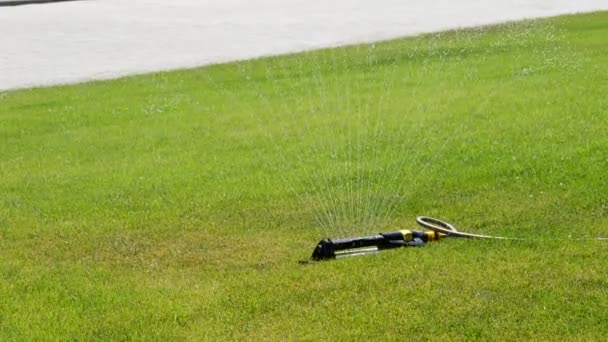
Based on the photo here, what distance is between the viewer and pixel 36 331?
501 cm

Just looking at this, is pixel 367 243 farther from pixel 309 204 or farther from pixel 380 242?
pixel 309 204

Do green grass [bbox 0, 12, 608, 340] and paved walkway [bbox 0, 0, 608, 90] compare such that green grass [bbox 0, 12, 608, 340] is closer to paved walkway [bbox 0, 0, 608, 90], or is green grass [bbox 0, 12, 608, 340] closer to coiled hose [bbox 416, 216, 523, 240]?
coiled hose [bbox 416, 216, 523, 240]

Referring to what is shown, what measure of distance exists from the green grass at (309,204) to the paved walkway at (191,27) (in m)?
3.34

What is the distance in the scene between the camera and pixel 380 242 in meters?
5.85

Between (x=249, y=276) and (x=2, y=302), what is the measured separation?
4.05ft

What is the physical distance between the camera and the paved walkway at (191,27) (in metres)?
15.6

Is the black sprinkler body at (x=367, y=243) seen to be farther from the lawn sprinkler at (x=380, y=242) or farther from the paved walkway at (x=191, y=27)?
the paved walkway at (x=191, y=27)

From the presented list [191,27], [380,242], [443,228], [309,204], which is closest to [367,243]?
[380,242]

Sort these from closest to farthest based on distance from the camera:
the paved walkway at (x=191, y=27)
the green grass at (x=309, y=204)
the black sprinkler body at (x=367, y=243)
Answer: the green grass at (x=309, y=204)
the black sprinkler body at (x=367, y=243)
the paved walkway at (x=191, y=27)

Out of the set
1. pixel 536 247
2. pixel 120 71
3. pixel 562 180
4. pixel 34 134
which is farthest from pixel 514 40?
pixel 536 247

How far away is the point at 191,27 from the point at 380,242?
13.8m

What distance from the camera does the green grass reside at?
505 centimetres

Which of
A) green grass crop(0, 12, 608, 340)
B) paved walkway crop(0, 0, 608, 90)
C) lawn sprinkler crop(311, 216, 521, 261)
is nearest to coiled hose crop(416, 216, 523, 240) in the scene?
lawn sprinkler crop(311, 216, 521, 261)

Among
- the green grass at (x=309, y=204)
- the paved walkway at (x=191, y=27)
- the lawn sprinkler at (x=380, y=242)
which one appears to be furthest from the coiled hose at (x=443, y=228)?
the paved walkway at (x=191, y=27)
